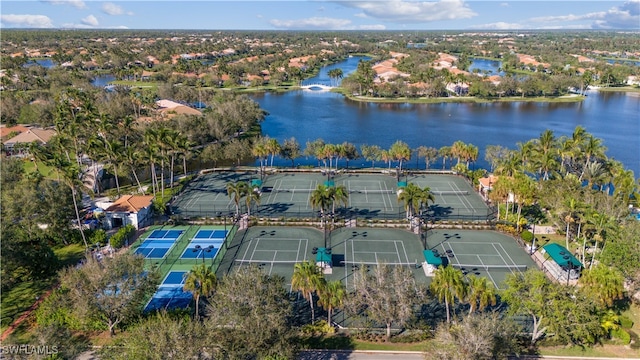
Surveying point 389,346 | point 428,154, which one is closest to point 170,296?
point 389,346

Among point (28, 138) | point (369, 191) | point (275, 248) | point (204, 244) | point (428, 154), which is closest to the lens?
point (275, 248)

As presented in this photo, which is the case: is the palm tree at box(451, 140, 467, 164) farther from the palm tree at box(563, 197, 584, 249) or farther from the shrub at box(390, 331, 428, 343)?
the shrub at box(390, 331, 428, 343)

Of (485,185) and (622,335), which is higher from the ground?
(485,185)

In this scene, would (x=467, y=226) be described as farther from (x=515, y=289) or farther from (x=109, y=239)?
(x=109, y=239)

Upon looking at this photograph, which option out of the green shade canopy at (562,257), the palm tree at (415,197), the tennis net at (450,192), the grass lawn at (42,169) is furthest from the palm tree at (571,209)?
the grass lawn at (42,169)

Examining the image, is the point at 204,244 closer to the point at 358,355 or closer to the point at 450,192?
the point at 358,355

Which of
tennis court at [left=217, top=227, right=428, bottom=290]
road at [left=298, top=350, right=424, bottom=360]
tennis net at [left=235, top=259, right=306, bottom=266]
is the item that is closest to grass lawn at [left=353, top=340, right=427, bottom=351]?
road at [left=298, top=350, right=424, bottom=360]
